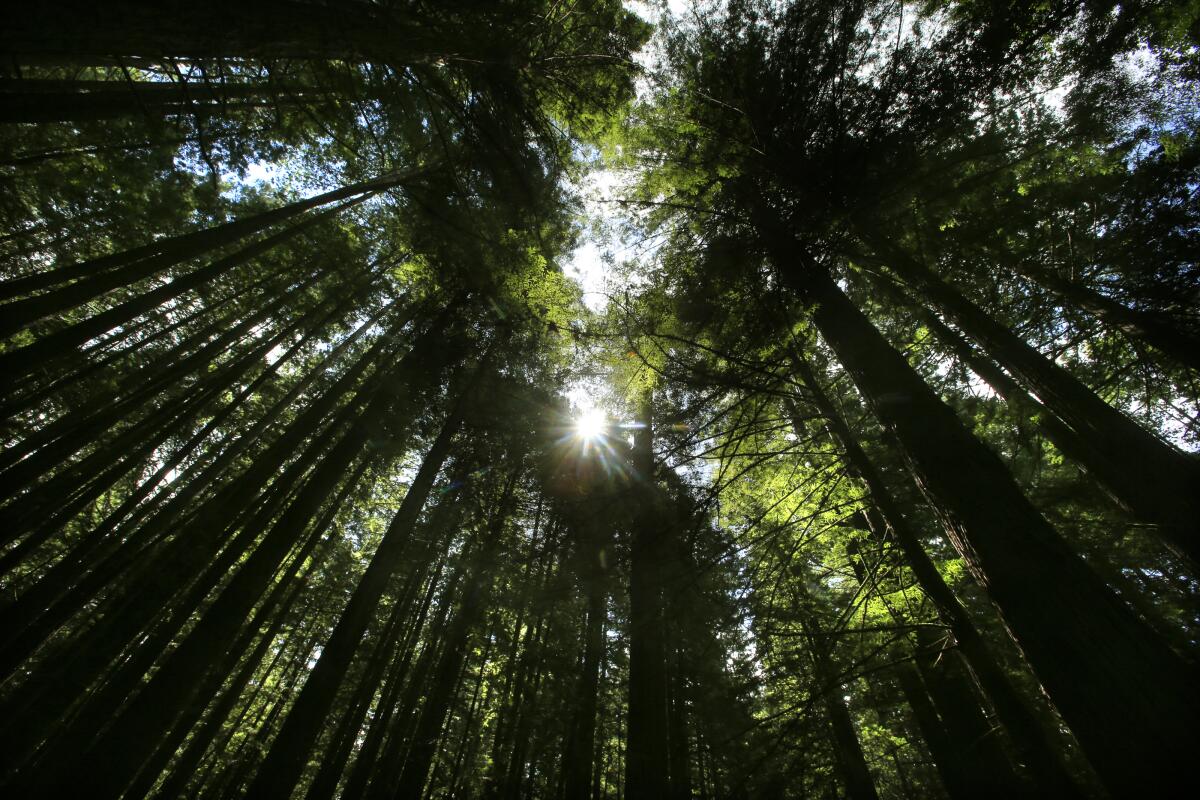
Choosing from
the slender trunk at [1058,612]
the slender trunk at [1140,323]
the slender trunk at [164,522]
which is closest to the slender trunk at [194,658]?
the slender trunk at [164,522]

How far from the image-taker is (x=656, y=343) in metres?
3.05

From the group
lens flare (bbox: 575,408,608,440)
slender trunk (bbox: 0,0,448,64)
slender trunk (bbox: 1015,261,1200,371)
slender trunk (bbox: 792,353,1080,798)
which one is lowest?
slender trunk (bbox: 792,353,1080,798)

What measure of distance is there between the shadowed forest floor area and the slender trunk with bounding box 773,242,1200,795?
15 mm

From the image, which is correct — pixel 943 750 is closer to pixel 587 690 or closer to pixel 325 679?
pixel 587 690

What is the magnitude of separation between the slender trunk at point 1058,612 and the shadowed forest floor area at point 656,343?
15mm

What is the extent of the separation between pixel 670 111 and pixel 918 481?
4.70 meters

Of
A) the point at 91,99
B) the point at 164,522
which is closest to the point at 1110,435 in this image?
the point at 91,99

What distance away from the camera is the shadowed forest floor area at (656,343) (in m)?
2.45

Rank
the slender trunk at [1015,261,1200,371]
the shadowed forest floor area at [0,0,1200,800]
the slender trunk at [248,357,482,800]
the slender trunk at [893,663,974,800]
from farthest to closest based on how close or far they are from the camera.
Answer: the slender trunk at [893,663,974,800] → the slender trunk at [248,357,482,800] → the slender trunk at [1015,261,1200,371] → the shadowed forest floor area at [0,0,1200,800]

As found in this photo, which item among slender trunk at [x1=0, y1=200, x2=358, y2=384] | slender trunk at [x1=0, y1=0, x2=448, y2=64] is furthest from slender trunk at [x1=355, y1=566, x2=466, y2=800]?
slender trunk at [x1=0, y1=0, x2=448, y2=64]

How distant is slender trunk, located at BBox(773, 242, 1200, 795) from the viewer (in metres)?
1.51

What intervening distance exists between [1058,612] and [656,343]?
2.42 m

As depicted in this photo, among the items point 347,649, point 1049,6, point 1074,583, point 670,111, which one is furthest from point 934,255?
point 347,649

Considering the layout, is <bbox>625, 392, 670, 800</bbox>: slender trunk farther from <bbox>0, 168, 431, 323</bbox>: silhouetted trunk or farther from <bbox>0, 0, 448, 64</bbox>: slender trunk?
<bbox>0, 168, 431, 323</bbox>: silhouetted trunk
